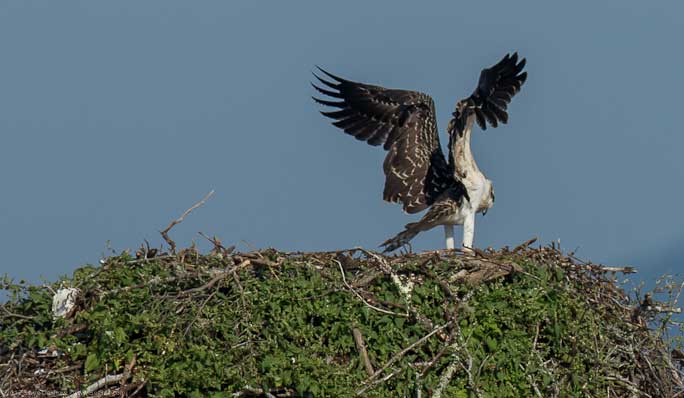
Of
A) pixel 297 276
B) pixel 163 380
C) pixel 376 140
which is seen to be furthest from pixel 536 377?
pixel 376 140

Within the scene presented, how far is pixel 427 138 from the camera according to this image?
12.9 metres

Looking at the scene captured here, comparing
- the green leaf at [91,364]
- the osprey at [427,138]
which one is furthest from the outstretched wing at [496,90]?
the green leaf at [91,364]

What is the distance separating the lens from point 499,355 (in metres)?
9.42

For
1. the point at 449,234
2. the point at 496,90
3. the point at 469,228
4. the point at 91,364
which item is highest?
the point at 496,90

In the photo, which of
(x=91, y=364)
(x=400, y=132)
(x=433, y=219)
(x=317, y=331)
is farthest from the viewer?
(x=400, y=132)

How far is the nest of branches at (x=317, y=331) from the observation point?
29.4 ft

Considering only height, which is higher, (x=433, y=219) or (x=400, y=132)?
(x=400, y=132)

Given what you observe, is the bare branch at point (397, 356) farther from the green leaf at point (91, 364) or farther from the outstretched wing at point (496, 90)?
the outstretched wing at point (496, 90)

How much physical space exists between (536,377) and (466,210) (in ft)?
9.82

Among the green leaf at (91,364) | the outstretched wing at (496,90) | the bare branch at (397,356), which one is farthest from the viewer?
the outstretched wing at (496,90)

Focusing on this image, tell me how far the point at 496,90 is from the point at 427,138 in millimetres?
A: 1019

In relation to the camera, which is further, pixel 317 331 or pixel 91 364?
pixel 317 331

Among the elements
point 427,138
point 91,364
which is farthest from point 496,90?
point 91,364

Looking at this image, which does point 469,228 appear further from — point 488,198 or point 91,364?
point 91,364
